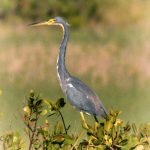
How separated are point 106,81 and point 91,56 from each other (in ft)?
7.36

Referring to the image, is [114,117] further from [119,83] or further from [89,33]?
[89,33]

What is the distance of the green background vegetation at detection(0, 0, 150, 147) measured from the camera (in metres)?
12.9

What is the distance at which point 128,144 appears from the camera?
513 cm

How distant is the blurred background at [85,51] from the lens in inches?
506

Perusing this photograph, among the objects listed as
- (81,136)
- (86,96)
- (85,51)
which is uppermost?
(85,51)

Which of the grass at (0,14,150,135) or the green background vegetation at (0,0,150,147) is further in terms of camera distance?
the green background vegetation at (0,0,150,147)

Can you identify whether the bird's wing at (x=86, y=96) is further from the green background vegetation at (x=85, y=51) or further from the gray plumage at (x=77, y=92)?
the green background vegetation at (x=85, y=51)

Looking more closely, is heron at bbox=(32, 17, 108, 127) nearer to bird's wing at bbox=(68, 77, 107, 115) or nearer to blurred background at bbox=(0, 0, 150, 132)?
bird's wing at bbox=(68, 77, 107, 115)

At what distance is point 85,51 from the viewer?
Answer: 16984 mm

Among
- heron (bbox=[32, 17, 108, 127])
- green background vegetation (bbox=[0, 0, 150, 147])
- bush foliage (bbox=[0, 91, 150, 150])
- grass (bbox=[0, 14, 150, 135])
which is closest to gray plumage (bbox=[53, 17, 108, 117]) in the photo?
heron (bbox=[32, 17, 108, 127])

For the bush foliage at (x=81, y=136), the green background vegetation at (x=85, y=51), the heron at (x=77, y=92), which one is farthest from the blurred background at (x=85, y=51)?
the bush foliage at (x=81, y=136)

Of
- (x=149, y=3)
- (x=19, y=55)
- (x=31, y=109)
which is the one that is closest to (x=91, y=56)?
(x=19, y=55)

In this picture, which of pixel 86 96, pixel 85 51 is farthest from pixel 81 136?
pixel 85 51

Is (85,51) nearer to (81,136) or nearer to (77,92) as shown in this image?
(77,92)
